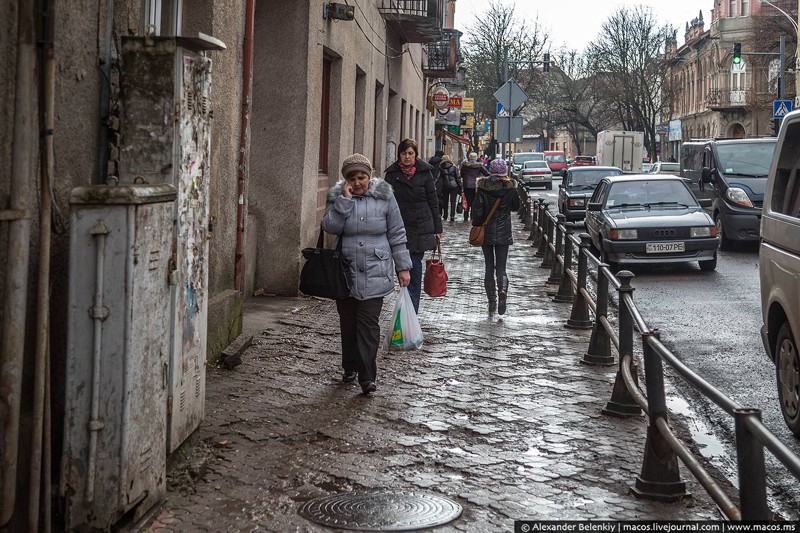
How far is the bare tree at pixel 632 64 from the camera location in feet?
259

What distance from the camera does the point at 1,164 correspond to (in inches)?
166

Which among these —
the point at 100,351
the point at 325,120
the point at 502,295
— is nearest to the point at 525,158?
the point at 325,120

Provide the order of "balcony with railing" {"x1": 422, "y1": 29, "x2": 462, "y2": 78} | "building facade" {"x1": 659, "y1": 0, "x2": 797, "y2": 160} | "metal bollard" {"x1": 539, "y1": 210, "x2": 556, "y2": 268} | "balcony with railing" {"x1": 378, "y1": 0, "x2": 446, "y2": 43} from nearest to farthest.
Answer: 1. "metal bollard" {"x1": 539, "y1": 210, "x2": 556, "y2": 268}
2. "balcony with railing" {"x1": 378, "y1": 0, "x2": 446, "y2": 43}
3. "balcony with railing" {"x1": 422, "y1": 29, "x2": 462, "y2": 78}
4. "building facade" {"x1": 659, "y1": 0, "x2": 797, "y2": 160}

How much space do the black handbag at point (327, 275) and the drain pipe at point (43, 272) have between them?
3299 mm

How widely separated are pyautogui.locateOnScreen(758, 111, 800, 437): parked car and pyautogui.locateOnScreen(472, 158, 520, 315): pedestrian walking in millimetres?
4778

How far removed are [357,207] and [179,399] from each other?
2742mm

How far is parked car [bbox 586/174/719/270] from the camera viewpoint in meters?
16.5

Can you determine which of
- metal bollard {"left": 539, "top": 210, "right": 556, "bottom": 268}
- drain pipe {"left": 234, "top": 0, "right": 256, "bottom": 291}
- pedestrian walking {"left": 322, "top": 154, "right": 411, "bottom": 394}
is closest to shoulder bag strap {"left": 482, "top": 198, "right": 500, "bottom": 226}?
drain pipe {"left": 234, "top": 0, "right": 256, "bottom": 291}

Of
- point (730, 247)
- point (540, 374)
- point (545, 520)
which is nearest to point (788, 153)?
point (540, 374)

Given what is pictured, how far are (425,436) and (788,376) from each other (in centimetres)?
230

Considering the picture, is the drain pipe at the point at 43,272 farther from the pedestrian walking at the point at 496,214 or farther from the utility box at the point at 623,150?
the utility box at the point at 623,150

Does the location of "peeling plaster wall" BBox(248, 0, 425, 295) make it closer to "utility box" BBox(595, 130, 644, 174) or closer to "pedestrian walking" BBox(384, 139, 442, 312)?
"pedestrian walking" BBox(384, 139, 442, 312)

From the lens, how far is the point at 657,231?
16.5 m

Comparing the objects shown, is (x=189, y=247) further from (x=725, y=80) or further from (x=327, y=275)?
(x=725, y=80)
